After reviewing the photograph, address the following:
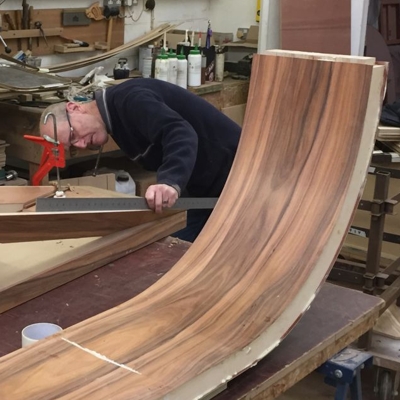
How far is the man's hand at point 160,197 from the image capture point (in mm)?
Result: 2143

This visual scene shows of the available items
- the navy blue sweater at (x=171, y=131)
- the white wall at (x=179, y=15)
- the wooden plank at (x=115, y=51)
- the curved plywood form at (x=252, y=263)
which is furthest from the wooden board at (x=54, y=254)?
the white wall at (x=179, y=15)

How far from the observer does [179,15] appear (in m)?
5.14

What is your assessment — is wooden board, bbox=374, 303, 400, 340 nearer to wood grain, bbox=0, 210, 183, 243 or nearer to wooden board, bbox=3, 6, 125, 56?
wood grain, bbox=0, 210, 183, 243

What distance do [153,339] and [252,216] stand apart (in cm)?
47

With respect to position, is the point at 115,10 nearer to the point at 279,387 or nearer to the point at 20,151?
the point at 20,151

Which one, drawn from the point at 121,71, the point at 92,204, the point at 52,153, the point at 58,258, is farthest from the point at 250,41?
the point at 58,258

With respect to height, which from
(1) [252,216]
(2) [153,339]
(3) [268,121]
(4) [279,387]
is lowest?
(4) [279,387]

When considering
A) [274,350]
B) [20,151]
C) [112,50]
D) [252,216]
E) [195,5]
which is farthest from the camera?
[195,5]

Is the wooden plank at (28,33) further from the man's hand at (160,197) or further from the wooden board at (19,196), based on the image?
the man's hand at (160,197)

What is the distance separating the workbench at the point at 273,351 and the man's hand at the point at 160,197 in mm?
140

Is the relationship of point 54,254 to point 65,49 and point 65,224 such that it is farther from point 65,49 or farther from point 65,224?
point 65,49

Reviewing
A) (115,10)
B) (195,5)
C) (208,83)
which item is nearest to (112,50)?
(115,10)

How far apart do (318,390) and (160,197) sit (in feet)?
5.16

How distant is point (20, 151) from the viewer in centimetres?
356
